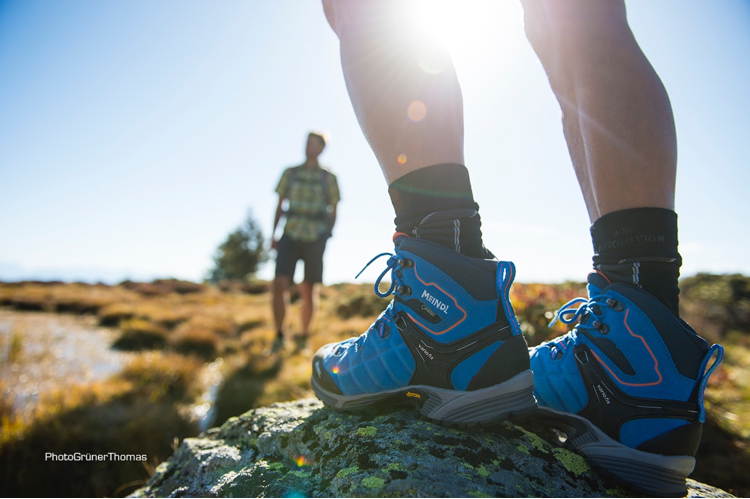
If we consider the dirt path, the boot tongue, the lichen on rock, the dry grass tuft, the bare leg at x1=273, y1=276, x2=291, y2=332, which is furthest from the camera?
the dry grass tuft

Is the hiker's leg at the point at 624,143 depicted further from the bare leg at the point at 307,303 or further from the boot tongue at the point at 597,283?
the bare leg at the point at 307,303

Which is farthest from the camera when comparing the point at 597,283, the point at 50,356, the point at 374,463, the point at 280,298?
the point at 50,356

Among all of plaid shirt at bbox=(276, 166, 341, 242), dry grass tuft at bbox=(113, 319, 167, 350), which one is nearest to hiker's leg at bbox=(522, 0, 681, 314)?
plaid shirt at bbox=(276, 166, 341, 242)

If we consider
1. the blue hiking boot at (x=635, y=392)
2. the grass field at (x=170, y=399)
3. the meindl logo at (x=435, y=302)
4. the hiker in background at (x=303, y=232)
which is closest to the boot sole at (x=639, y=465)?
the blue hiking boot at (x=635, y=392)

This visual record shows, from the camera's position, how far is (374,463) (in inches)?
30.2

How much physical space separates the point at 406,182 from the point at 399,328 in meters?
0.45

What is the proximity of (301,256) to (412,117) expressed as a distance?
3.78 meters

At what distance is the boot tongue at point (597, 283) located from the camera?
3.35 feet

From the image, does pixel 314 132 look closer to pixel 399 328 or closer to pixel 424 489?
pixel 399 328

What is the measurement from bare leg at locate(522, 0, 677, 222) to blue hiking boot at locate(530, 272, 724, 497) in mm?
292

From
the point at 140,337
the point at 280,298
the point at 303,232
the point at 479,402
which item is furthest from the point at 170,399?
the point at 479,402

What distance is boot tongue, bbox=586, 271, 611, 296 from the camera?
1.02 m

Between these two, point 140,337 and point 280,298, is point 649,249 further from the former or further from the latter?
point 140,337

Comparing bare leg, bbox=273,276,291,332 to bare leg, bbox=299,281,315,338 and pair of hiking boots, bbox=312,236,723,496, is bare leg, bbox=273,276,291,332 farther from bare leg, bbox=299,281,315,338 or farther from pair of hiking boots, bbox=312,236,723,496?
pair of hiking boots, bbox=312,236,723,496
